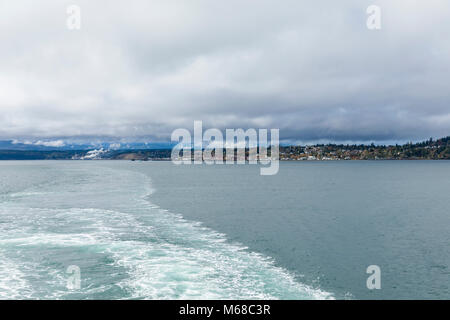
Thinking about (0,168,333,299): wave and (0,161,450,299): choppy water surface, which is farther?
(0,161,450,299): choppy water surface

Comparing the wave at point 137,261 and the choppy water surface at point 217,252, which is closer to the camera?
the wave at point 137,261

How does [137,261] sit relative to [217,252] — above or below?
above

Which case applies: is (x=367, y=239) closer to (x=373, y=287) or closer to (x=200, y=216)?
(x=373, y=287)

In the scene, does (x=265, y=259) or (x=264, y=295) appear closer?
(x=264, y=295)

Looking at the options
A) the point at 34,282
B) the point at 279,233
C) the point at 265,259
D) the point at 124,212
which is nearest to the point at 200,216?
the point at 124,212

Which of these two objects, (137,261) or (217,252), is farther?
(217,252)

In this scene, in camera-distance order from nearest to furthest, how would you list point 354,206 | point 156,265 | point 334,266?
point 156,265
point 334,266
point 354,206
